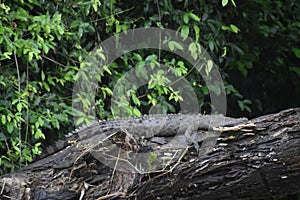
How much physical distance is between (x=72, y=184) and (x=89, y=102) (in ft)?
4.45

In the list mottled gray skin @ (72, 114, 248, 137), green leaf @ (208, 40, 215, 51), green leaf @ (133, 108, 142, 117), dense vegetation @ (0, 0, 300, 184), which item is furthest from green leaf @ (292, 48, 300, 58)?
mottled gray skin @ (72, 114, 248, 137)

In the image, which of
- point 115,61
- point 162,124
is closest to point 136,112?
point 115,61

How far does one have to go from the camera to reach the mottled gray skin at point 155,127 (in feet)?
7.87

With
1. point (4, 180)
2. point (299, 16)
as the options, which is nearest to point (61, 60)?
point (4, 180)

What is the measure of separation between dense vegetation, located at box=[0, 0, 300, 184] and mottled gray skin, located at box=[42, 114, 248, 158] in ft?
Answer: 2.57

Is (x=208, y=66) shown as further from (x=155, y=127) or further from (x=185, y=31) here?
(x=155, y=127)

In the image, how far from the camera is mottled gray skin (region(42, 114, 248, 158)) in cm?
240

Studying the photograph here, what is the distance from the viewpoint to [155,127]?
258cm

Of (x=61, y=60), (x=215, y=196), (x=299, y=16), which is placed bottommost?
(x=215, y=196)

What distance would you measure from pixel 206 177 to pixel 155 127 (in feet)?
1.64

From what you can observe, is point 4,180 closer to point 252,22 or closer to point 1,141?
point 1,141

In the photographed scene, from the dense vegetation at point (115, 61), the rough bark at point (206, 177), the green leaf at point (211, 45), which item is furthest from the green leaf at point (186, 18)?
the rough bark at point (206, 177)

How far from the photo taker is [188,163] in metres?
2.19

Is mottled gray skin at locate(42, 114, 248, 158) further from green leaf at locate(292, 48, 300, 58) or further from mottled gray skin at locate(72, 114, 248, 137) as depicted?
green leaf at locate(292, 48, 300, 58)
